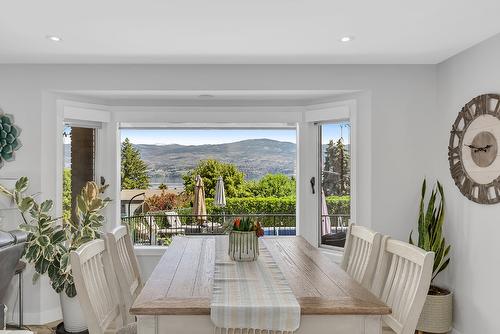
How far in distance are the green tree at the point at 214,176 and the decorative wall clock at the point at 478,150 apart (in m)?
2.27

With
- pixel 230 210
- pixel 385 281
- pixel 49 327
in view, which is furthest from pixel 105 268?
pixel 230 210

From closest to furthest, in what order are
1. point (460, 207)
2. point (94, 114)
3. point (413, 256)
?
point (413, 256) < point (460, 207) < point (94, 114)

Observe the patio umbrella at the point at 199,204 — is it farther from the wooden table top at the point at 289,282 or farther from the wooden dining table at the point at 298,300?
the wooden dining table at the point at 298,300

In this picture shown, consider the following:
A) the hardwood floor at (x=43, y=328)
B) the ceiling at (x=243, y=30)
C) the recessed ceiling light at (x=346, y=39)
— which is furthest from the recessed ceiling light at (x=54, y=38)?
the hardwood floor at (x=43, y=328)

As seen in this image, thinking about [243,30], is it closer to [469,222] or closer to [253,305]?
[253,305]

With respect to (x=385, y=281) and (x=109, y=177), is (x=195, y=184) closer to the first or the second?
(x=109, y=177)

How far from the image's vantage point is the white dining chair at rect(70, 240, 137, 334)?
1.92 m

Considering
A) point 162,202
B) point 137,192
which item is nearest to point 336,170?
point 162,202

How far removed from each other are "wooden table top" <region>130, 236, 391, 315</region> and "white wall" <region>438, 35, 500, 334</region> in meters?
1.32

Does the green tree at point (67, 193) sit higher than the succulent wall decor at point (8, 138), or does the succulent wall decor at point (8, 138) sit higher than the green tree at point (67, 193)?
the succulent wall decor at point (8, 138)

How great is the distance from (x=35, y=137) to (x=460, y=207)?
3681 mm

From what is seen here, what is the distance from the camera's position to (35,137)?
391cm

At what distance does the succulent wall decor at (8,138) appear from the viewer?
12.6 ft

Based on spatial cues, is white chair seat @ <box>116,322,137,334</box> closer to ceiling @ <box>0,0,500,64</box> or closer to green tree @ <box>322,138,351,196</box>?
ceiling @ <box>0,0,500,64</box>
